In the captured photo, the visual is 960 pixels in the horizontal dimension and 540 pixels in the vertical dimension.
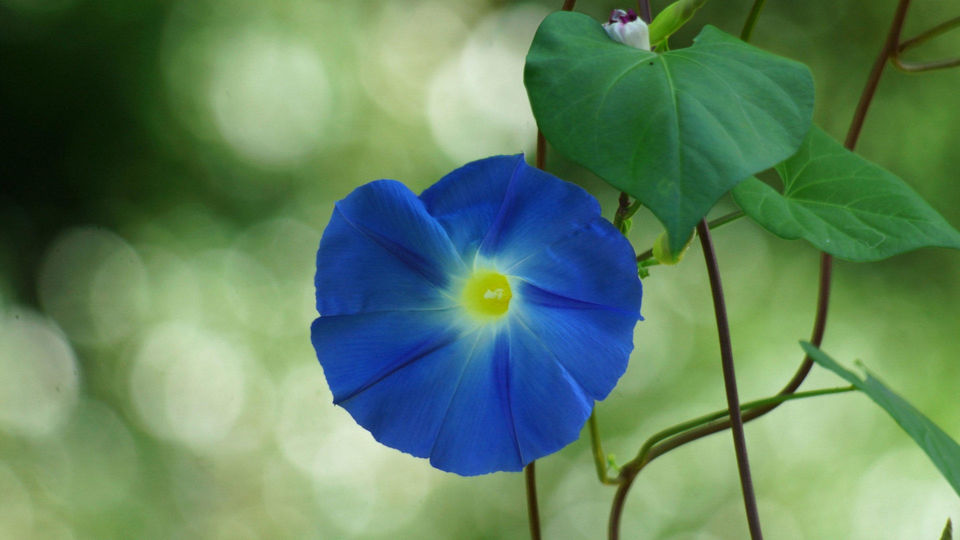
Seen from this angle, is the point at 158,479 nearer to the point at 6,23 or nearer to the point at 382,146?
the point at 382,146

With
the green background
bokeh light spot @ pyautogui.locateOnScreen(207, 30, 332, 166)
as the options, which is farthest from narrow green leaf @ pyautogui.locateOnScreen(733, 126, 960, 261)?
bokeh light spot @ pyautogui.locateOnScreen(207, 30, 332, 166)

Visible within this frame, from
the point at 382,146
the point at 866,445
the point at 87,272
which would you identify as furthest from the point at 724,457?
the point at 87,272

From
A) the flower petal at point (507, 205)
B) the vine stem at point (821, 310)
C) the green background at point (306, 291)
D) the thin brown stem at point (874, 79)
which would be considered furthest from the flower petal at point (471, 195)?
the green background at point (306, 291)

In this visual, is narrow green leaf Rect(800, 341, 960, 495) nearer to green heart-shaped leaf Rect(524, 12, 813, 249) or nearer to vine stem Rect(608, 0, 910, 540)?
vine stem Rect(608, 0, 910, 540)

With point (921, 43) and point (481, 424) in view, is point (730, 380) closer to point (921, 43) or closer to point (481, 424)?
point (481, 424)

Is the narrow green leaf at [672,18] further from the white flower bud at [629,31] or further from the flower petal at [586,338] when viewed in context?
the flower petal at [586,338]
